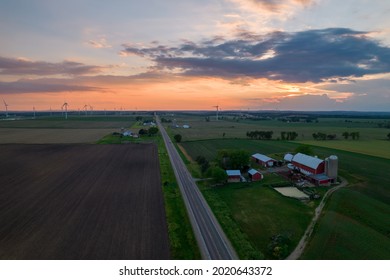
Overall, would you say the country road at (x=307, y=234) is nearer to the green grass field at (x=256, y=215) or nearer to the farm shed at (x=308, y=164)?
the green grass field at (x=256, y=215)

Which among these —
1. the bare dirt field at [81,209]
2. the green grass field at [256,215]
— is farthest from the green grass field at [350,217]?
the bare dirt field at [81,209]

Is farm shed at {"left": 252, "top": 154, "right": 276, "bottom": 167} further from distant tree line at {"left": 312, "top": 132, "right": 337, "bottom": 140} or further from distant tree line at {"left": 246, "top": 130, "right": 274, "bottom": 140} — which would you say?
distant tree line at {"left": 312, "top": 132, "right": 337, "bottom": 140}

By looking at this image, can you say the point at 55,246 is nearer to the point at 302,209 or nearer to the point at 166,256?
the point at 166,256

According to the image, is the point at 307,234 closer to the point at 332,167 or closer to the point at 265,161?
the point at 332,167

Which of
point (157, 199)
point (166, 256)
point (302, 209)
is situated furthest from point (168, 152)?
point (166, 256)

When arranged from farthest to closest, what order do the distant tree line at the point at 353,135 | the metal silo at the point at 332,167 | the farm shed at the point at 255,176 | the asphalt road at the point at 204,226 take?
the distant tree line at the point at 353,135, the farm shed at the point at 255,176, the metal silo at the point at 332,167, the asphalt road at the point at 204,226

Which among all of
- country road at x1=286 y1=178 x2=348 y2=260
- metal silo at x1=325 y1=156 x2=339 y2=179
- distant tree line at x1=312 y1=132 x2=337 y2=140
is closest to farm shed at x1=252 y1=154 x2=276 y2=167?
metal silo at x1=325 y1=156 x2=339 y2=179
